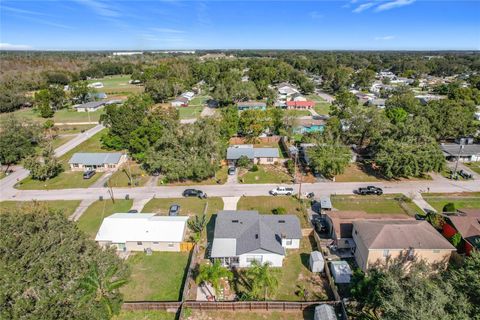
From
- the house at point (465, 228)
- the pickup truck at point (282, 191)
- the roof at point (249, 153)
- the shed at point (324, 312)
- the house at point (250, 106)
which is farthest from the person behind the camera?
the house at point (250, 106)

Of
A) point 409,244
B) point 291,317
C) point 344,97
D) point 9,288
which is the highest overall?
point 344,97

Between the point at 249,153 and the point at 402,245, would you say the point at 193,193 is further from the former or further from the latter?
the point at 402,245

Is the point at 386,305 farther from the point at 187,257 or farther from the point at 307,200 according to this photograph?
the point at 307,200

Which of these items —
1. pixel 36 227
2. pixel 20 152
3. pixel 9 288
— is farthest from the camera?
pixel 20 152

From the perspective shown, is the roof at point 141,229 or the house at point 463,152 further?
the house at point 463,152

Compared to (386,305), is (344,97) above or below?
above

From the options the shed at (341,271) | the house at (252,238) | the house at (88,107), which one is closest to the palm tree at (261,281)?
the house at (252,238)

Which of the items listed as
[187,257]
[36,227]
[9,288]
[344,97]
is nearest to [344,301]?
[187,257]

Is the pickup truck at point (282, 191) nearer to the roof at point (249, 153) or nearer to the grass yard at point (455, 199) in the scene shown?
the roof at point (249, 153)
